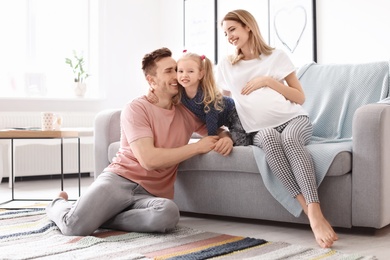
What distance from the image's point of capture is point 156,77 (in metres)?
2.31

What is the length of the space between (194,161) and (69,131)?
3.25 ft

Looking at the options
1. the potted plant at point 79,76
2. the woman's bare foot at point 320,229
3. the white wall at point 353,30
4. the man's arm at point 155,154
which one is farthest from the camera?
the potted plant at point 79,76

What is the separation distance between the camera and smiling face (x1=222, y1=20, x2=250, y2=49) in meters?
2.38

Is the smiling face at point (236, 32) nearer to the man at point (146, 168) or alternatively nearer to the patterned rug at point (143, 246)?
the man at point (146, 168)

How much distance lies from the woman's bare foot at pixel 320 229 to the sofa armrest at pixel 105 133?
46.9 inches

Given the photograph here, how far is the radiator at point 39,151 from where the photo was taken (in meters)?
4.37

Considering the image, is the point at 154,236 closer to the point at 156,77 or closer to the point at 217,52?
the point at 156,77

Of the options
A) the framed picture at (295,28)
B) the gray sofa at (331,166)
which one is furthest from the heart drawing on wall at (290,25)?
the gray sofa at (331,166)

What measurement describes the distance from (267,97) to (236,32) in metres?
0.32

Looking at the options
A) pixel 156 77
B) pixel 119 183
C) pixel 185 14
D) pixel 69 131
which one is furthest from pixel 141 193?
pixel 185 14

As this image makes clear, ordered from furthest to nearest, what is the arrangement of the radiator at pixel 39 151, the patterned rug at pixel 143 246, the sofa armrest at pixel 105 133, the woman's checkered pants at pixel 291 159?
the radiator at pixel 39 151
the sofa armrest at pixel 105 133
the woman's checkered pants at pixel 291 159
the patterned rug at pixel 143 246

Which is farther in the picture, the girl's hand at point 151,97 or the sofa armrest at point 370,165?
the girl's hand at point 151,97

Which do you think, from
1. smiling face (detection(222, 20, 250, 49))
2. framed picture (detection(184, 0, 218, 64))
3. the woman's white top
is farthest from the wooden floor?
framed picture (detection(184, 0, 218, 64))

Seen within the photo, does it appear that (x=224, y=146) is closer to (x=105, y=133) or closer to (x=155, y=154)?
(x=155, y=154)
